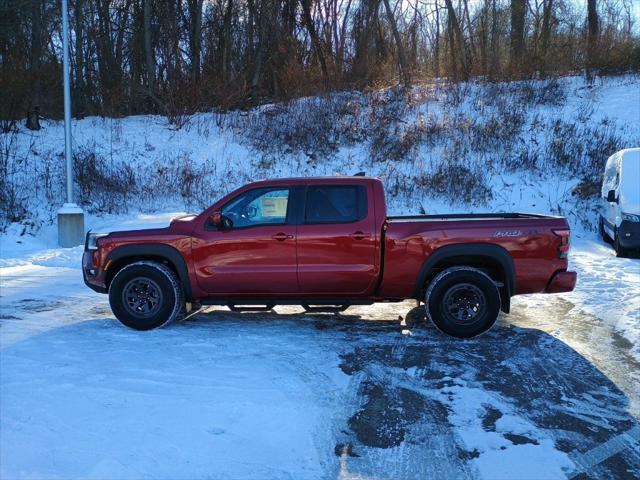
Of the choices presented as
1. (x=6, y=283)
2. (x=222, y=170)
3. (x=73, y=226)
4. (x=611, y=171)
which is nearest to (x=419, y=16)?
(x=222, y=170)

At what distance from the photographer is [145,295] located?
654cm

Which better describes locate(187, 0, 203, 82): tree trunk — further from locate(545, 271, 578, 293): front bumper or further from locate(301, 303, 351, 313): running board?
locate(545, 271, 578, 293): front bumper

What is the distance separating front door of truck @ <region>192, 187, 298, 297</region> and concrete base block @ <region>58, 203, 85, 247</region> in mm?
7998

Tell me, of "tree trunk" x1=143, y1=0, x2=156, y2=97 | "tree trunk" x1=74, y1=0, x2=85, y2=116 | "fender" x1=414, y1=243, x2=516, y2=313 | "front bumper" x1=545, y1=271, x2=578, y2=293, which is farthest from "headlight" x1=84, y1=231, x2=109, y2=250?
"tree trunk" x1=74, y1=0, x2=85, y2=116

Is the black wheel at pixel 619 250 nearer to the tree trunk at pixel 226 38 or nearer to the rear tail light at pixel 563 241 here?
the rear tail light at pixel 563 241

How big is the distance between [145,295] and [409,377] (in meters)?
3.29

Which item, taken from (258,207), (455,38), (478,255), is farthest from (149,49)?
(478,255)

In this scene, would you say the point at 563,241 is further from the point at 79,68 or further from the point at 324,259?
the point at 79,68

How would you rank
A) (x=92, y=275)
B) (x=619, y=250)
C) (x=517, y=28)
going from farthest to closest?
(x=517, y=28) < (x=619, y=250) < (x=92, y=275)

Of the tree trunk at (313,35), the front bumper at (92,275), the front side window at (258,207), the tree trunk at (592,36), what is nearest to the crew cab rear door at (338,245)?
the front side window at (258,207)

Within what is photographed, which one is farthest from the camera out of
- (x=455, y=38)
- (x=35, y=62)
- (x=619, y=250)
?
(x=455, y=38)

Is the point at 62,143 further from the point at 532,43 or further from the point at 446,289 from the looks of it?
the point at 532,43

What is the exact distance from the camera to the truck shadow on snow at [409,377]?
12.4ft

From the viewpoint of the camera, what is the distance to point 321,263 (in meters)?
6.35
